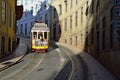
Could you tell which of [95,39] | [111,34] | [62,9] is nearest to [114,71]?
[111,34]

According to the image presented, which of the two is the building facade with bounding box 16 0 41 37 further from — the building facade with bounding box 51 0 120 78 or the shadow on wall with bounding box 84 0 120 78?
the shadow on wall with bounding box 84 0 120 78

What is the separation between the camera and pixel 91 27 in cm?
4016

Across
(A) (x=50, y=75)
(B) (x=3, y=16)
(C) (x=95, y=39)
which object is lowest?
(A) (x=50, y=75)

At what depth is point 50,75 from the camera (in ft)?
82.5

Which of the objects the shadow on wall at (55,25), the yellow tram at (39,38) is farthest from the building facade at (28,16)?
the yellow tram at (39,38)

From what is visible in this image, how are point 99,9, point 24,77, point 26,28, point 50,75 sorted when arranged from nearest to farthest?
1. point 24,77
2. point 50,75
3. point 99,9
4. point 26,28

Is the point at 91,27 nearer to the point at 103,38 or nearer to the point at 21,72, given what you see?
the point at 103,38

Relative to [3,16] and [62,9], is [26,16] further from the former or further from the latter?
[3,16]

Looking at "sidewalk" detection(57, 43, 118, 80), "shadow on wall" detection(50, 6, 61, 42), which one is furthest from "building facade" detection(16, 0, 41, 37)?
"sidewalk" detection(57, 43, 118, 80)

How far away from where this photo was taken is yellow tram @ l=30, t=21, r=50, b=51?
42.9 meters

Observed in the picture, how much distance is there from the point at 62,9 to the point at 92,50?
25.3 metres

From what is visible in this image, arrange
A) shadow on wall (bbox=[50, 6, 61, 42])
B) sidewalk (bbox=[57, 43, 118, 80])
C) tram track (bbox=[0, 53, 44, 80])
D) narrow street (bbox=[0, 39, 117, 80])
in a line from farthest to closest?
shadow on wall (bbox=[50, 6, 61, 42])
sidewalk (bbox=[57, 43, 118, 80])
narrow street (bbox=[0, 39, 117, 80])
tram track (bbox=[0, 53, 44, 80])

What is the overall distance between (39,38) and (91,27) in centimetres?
738

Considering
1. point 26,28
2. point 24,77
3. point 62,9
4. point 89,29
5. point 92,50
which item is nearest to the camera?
point 24,77
